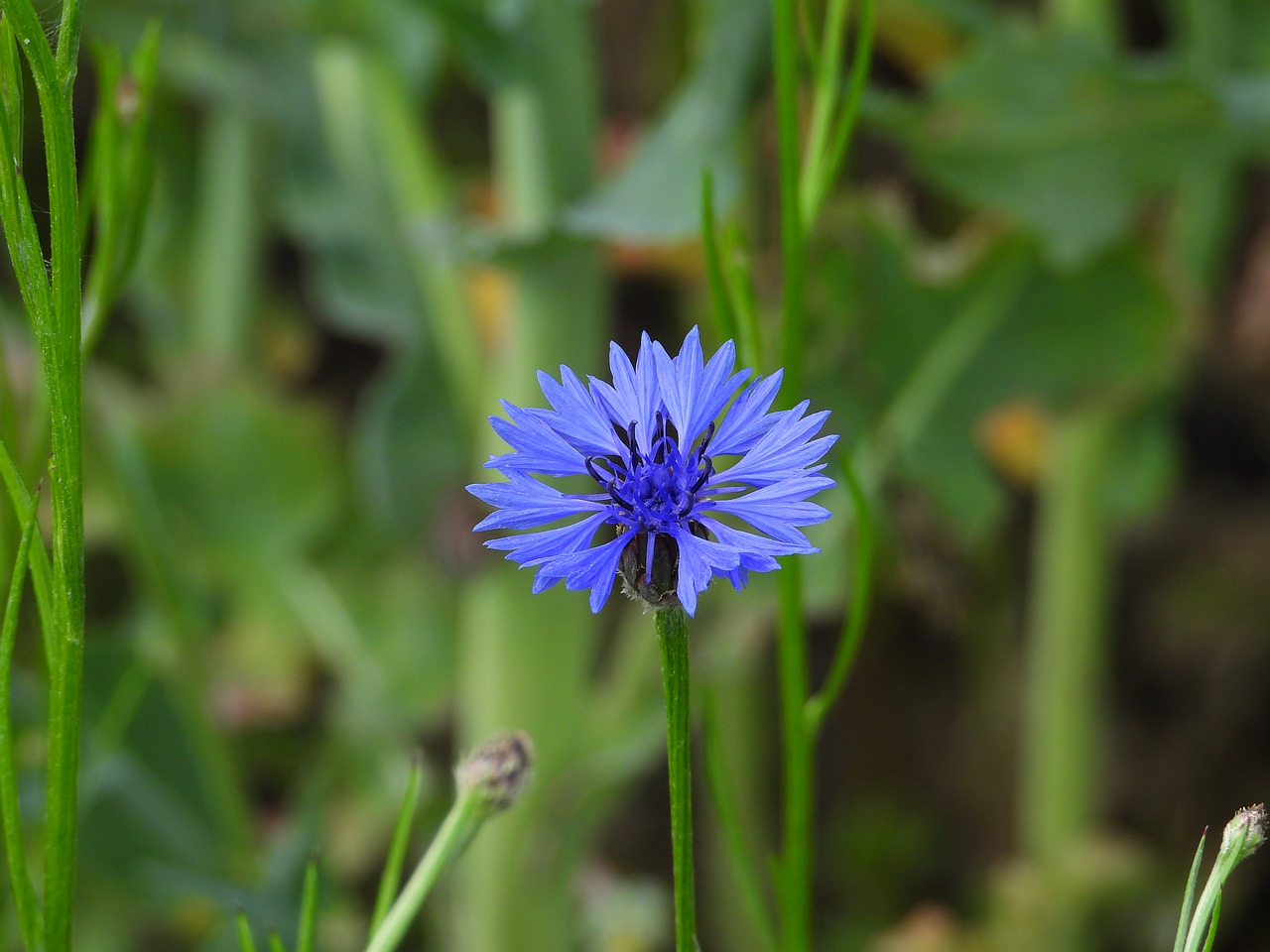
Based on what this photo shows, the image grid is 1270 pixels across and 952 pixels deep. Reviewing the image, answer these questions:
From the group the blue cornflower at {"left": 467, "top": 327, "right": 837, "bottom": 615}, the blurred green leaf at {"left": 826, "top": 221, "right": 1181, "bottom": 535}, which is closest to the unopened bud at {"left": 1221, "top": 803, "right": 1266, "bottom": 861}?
the blue cornflower at {"left": 467, "top": 327, "right": 837, "bottom": 615}

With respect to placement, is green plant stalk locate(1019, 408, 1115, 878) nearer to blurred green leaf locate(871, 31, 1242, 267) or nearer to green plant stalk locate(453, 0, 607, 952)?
blurred green leaf locate(871, 31, 1242, 267)

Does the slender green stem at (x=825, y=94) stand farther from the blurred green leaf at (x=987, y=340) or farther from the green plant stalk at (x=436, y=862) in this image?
the blurred green leaf at (x=987, y=340)

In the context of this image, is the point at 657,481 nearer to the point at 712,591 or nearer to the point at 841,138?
the point at 841,138

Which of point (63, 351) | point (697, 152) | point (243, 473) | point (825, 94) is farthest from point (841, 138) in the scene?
point (243, 473)

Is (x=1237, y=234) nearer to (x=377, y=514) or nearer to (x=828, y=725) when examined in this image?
(x=828, y=725)

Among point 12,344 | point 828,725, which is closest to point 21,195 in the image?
point 12,344

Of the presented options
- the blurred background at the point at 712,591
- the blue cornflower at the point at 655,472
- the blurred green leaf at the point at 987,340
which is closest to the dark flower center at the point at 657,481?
the blue cornflower at the point at 655,472
